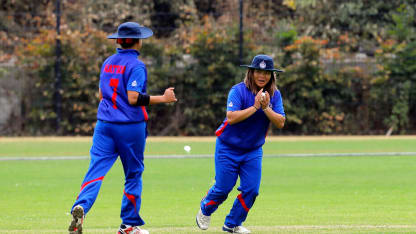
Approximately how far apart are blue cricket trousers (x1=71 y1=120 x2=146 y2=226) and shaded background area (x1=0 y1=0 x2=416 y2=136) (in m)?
16.5

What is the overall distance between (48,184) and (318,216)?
5.16 meters

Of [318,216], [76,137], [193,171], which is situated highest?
[318,216]

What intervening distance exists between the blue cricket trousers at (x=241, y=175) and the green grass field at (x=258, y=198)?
1.03 ft

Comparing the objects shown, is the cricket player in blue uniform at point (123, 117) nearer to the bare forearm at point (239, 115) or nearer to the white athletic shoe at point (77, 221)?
the white athletic shoe at point (77, 221)

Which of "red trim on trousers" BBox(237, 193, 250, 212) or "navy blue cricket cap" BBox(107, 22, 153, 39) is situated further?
"red trim on trousers" BBox(237, 193, 250, 212)

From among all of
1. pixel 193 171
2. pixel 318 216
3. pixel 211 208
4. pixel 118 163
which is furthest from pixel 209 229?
pixel 118 163

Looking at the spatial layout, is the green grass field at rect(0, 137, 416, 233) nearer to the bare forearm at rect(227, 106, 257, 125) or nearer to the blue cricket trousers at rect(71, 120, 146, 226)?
the blue cricket trousers at rect(71, 120, 146, 226)

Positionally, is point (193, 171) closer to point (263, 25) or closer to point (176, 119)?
point (176, 119)

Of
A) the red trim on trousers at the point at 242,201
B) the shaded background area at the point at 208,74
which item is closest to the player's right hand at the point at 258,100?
the red trim on trousers at the point at 242,201

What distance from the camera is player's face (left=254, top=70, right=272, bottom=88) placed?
7.80 metres

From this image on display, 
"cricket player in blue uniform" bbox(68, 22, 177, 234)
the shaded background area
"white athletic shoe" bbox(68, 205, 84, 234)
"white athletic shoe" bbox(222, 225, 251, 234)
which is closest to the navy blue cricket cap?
"cricket player in blue uniform" bbox(68, 22, 177, 234)

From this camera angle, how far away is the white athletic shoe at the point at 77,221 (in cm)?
676

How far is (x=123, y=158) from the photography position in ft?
24.4

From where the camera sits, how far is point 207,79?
79.8 feet
